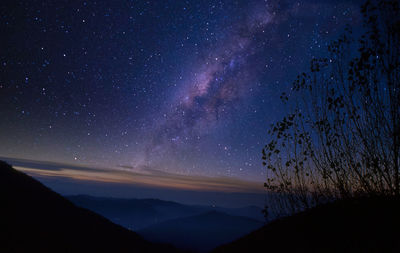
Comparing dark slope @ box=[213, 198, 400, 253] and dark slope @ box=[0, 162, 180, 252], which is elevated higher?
dark slope @ box=[213, 198, 400, 253]

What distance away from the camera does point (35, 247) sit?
14.9 m

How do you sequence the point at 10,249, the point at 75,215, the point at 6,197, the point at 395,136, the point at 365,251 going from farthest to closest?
the point at 75,215
the point at 6,197
the point at 10,249
the point at 395,136
the point at 365,251

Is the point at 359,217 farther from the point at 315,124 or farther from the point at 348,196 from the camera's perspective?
Result: the point at 315,124

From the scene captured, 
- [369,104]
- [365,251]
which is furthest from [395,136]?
[365,251]

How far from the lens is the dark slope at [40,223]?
15.8 metres

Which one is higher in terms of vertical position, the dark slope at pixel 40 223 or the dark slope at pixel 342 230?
the dark slope at pixel 342 230

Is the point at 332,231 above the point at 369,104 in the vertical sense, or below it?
below

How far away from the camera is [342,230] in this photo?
15.4ft

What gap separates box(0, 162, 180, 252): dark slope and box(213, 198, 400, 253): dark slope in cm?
1546

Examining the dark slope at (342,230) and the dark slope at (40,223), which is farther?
the dark slope at (40,223)

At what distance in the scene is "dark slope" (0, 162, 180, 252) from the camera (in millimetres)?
15785

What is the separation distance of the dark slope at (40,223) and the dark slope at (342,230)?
50.7ft

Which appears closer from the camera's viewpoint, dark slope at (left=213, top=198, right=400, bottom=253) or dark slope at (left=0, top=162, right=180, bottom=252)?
dark slope at (left=213, top=198, right=400, bottom=253)

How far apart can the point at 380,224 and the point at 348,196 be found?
1085 mm
